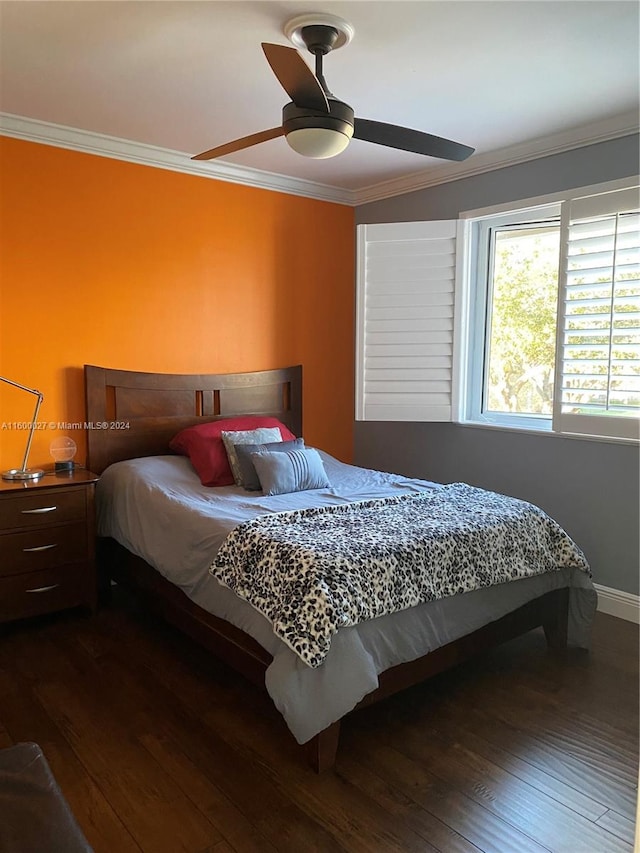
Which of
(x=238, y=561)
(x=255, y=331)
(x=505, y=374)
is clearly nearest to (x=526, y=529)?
(x=238, y=561)

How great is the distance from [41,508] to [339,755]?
183cm

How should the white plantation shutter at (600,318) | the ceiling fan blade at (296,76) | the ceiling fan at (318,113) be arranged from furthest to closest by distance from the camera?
the white plantation shutter at (600,318) < the ceiling fan at (318,113) < the ceiling fan blade at (296,76)

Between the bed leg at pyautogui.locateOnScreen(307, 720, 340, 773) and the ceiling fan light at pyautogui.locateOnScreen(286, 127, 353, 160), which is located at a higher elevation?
the ceiling fan light at pyautogui.locateOnScreen(286, 127, 353, 160)

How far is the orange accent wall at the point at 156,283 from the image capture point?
3.38 meters

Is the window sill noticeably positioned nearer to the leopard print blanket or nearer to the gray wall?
the gray wall

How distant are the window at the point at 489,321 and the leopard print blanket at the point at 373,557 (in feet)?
3.23

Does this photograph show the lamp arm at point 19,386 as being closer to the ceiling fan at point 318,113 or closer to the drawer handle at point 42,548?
the drawer handle at point 42,548

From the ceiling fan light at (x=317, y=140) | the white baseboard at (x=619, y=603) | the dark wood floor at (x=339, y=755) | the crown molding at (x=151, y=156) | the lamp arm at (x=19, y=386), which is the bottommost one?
the dark wood floor at (x=339, y=755)

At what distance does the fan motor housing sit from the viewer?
6.97 ft

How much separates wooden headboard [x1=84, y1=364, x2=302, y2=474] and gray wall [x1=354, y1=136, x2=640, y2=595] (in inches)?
42.3

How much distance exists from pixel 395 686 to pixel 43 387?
240cm

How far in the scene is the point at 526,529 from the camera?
2801 mm

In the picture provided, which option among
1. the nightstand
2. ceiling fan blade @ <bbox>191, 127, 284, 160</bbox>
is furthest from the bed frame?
ceiling fan blade @ <bbox>191, 127, 284, 160</bbox>

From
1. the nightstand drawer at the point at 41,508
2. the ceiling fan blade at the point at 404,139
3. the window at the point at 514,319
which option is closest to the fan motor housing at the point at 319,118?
the ceiling fan blade at the point at 404,139
